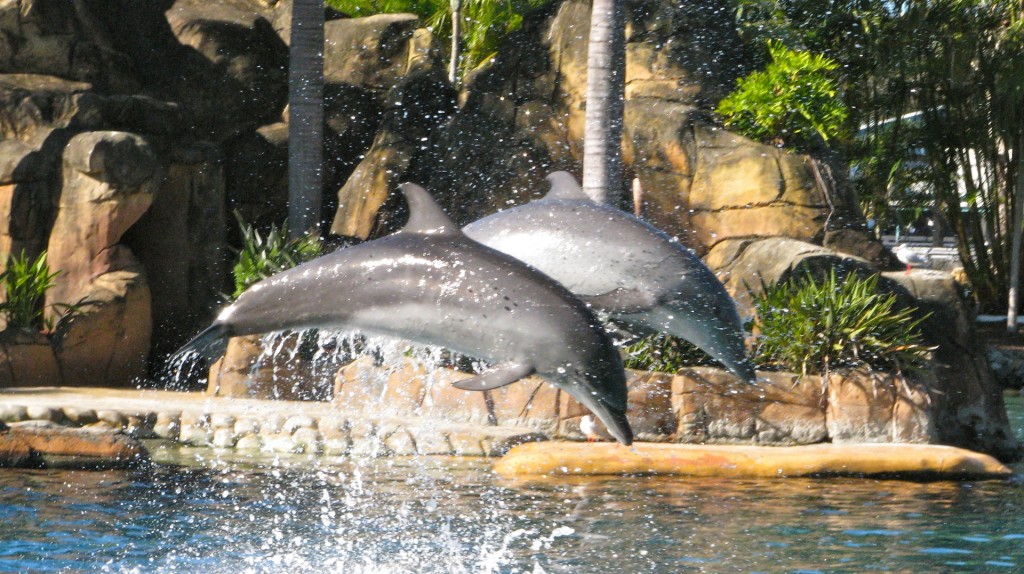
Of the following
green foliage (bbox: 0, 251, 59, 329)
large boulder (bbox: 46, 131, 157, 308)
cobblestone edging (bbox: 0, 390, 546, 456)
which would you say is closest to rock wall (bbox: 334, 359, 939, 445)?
cobblestone edging (bbox: 0, 390, 546, 456)

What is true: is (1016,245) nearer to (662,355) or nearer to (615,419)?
(662,355)

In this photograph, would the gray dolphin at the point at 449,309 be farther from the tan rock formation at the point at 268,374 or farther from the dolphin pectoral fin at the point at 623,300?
the tan rock formation at the point at 268,374

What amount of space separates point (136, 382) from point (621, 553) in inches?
305

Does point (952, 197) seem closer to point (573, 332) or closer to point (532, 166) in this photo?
point (532, 166)

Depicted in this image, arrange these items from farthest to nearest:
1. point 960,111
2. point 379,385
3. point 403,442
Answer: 1. point 960,111
2. point 379,385
3. point 403,442

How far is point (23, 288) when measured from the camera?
1323 cm

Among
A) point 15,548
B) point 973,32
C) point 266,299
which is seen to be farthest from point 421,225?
point 973,32

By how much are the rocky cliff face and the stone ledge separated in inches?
37.7

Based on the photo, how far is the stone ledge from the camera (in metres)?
10.2

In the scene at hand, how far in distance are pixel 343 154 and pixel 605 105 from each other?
566 cm

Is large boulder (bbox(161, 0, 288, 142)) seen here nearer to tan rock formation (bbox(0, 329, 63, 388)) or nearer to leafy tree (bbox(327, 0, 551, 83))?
tan rock formation (bbox(0, 329, 63, 388))

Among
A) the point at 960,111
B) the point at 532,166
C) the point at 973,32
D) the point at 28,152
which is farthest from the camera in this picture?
the point at 960,111

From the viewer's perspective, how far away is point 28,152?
13.8 m

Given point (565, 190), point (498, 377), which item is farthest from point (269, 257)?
point (498, 377)
